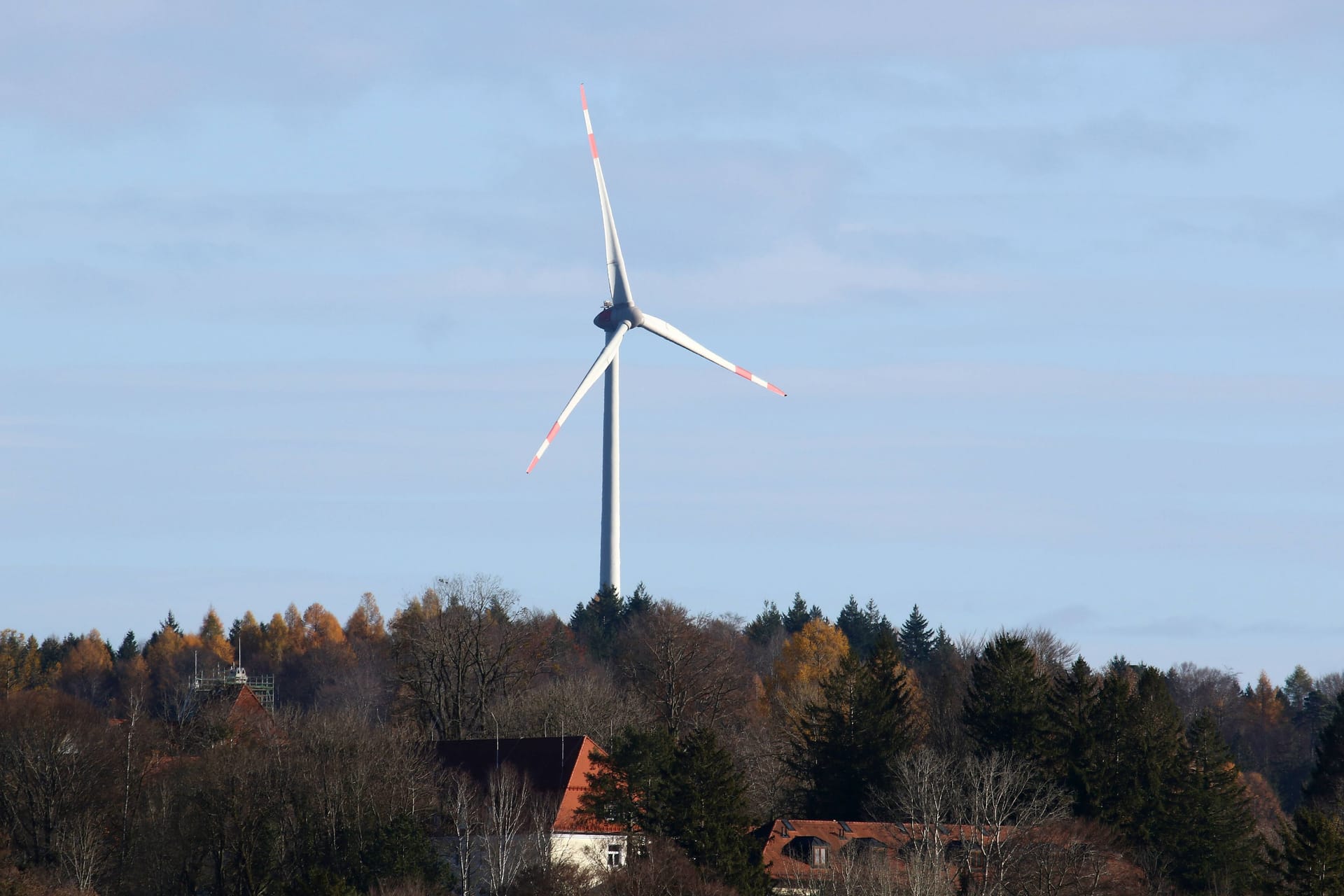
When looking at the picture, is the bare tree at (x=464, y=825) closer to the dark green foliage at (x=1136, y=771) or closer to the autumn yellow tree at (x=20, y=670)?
the dark green foliage at (x=1136, y=771)

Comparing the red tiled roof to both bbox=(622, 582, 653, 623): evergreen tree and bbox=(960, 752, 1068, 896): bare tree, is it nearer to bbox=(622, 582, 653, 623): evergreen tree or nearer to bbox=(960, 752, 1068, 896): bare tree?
bbox=(960, 752, 1068, 896): bare tree

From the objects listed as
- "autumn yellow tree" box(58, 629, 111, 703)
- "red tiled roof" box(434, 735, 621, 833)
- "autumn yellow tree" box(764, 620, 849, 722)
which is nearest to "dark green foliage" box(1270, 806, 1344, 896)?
"red tiled roof" box(434, 735, 621, 833)

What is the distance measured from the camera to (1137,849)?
274 feet

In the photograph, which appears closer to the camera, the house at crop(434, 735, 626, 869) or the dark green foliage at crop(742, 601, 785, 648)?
the house at crop(434, 735, 626, 869)

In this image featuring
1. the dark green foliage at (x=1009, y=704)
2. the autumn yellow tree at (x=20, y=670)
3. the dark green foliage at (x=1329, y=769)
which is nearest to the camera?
the dark green foliage at (x=1009, y=704)

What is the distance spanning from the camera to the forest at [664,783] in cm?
7050

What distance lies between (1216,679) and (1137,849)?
379 feet

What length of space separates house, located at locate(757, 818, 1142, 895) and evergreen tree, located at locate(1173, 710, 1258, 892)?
4095mm

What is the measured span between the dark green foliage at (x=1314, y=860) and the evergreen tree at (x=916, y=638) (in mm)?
109632

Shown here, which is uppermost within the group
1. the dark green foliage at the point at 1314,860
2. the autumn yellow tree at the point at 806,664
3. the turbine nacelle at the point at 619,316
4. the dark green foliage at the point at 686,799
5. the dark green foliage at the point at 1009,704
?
the turbine nacelle at the point at 619,316

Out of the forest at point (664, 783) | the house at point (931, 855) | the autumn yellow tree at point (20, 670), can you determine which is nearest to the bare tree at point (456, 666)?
the forest at point (664, 783)

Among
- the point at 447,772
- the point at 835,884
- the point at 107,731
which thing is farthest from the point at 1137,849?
the point at 107,731

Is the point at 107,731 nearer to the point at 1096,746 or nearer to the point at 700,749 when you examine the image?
the point at 700,749

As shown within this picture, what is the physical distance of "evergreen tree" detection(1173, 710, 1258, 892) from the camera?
8288 centimetres
